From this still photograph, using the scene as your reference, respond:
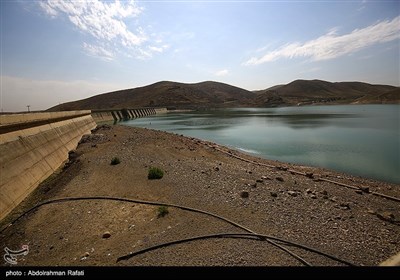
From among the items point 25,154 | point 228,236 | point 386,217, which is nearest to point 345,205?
point 386,217

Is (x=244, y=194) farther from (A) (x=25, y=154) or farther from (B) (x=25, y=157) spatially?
(A) (x=25, y=154)

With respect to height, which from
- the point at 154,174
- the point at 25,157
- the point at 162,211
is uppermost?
the point at 25,157

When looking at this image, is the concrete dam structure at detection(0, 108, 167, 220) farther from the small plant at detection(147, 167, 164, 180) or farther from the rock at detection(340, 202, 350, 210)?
the rock at detection(340, 202, 350, 210)

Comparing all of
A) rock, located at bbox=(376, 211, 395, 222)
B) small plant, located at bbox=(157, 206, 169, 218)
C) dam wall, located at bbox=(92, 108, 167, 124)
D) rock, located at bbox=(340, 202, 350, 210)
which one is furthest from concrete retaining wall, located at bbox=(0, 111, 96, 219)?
dam wall, located at bbox=(92, 108, 167, 124)

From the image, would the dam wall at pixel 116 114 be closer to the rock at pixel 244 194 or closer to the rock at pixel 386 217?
the rock at pixel 244 194

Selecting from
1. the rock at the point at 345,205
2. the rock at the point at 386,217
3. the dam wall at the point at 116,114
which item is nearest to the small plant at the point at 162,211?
the rock at the point at 345,205

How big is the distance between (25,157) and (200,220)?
37.4 ft

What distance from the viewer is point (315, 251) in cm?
748

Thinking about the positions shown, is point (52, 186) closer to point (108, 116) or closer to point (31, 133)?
point (31, 133)

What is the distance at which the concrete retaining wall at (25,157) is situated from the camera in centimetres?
1214

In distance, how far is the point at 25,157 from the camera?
14859mm

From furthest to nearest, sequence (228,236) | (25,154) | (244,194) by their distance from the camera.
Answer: (25,154) → (244,194) → (228,236)

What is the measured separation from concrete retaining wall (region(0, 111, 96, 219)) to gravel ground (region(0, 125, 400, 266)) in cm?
58

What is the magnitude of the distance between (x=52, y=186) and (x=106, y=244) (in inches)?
325
